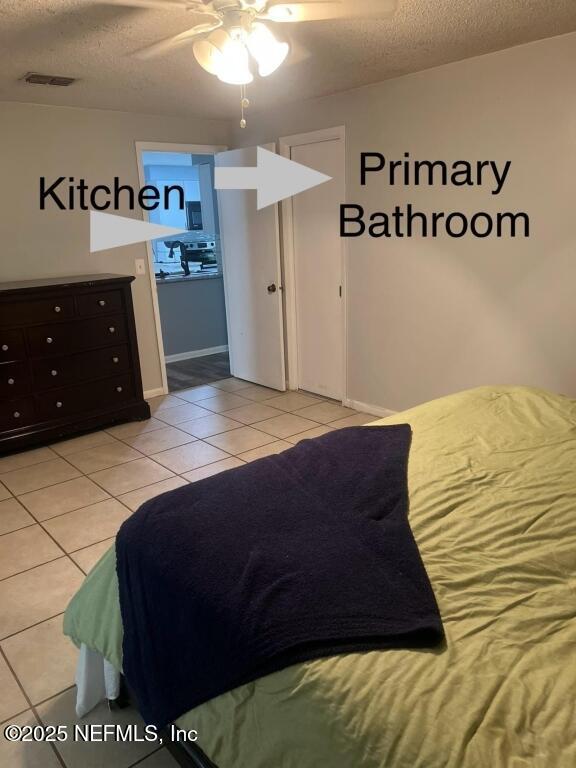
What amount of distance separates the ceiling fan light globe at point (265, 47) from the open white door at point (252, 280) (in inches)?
94.7

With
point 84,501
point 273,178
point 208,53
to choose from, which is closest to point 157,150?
point 273,178

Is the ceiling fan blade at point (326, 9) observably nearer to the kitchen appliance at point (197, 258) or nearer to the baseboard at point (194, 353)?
the baseboard at point (194, 353)

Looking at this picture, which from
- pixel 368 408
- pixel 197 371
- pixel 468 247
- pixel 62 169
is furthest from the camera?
pixel 197 371

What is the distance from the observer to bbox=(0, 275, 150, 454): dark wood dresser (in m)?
3.66

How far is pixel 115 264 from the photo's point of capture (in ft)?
15.0

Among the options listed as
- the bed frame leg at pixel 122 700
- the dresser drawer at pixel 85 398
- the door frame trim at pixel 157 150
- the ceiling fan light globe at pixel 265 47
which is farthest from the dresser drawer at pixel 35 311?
the bed frame leg at pixel 122 700

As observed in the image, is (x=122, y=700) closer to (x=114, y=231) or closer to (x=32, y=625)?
(x=32, y=625)

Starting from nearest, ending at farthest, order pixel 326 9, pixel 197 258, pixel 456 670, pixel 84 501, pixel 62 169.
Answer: pixel 456 670, pixel 326 9, pixel 84 501, pixel 62 169, pixel 197 258

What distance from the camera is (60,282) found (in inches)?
153

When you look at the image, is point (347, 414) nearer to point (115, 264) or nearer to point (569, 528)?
point (115, 264)

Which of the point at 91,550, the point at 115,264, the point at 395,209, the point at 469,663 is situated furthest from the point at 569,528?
the point at 115,264

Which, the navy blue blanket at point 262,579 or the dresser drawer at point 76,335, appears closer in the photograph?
the navy blue blanket at point 262,579

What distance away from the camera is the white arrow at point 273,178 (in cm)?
441

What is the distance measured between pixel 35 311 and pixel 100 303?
478 millimetres
